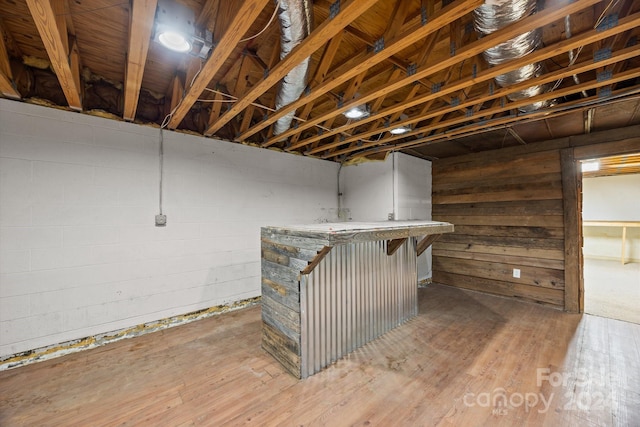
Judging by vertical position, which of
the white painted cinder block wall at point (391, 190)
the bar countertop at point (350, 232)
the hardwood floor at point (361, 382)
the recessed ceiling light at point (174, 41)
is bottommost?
the hardwood floor at point (361, 382)

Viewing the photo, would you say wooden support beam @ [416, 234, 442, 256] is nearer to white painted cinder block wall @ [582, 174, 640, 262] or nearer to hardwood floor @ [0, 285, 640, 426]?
hardwood floor @ [0, 285, 640, 426]

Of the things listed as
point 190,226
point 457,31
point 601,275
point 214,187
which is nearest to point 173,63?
point 214,187

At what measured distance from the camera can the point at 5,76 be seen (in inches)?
73.0

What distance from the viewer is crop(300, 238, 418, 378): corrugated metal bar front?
2045 mm

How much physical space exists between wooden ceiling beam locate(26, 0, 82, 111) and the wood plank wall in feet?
15.7

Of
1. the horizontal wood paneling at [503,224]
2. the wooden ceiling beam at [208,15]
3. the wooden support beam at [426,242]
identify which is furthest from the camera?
the horizontal wood paneling at [503,224]

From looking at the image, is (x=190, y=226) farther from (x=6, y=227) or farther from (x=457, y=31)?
(x=457, y=31)

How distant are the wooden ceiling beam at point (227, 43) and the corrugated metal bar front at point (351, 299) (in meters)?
1.61

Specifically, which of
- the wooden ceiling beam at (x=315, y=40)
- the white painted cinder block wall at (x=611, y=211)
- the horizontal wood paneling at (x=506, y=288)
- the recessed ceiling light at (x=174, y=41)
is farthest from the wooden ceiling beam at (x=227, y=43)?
the white painted cinder block wall at (x=611, y=211)

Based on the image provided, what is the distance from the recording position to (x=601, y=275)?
197 inches

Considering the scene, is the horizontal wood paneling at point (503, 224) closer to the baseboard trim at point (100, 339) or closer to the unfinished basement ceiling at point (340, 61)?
the unfinished basement ceiling at point (340, 61)

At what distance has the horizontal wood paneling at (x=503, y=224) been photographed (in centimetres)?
343

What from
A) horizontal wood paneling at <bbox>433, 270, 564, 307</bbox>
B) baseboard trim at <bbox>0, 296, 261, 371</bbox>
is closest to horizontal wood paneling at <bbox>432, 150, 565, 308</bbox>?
horizontal wood paneling at <bbox>433, 270, 564, 307</bbox>

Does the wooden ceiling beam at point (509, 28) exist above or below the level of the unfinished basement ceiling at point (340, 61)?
below
